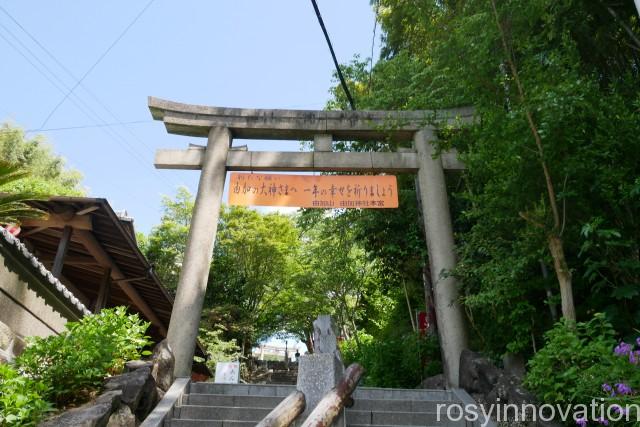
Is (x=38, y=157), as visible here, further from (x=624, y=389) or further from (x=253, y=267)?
(x=624, y=389)

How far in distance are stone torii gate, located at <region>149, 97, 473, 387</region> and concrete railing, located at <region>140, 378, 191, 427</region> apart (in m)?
1.94

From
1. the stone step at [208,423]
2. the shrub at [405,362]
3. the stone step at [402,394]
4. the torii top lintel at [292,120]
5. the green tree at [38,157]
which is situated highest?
the green tree at [38,157]

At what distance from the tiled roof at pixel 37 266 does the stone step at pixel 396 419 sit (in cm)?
484

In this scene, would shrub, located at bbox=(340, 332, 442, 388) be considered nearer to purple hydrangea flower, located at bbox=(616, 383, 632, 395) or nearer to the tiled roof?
purple hydrangea flower, located at bbox=(616, 383, 632, 395)

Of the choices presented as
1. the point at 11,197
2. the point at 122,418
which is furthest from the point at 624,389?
the point at 11,197

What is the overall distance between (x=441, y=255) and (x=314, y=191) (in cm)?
264

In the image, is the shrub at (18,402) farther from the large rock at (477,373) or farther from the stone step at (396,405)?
the large rock at (477,373)

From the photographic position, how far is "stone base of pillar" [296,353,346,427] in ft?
12.0

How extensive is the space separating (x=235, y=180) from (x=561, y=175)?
18.2 ft

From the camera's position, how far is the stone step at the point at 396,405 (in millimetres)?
5660

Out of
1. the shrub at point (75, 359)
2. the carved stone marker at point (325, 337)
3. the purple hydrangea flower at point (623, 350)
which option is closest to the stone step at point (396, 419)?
Result: the carved stone marker at point (325, 337)

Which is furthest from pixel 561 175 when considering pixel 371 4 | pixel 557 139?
pixel 371 4

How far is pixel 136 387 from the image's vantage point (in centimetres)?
504

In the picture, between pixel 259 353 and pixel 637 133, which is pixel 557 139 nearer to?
pixel 637 133
